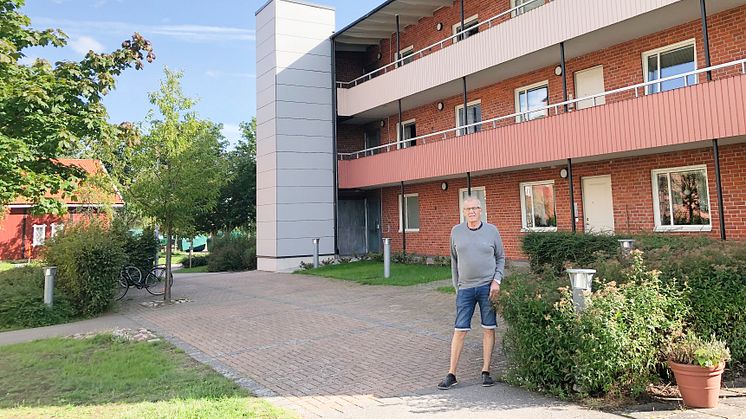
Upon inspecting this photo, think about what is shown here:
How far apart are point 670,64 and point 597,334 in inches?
432

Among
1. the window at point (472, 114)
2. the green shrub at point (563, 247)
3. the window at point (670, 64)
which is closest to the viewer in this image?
the green shrub at point (563, 247)

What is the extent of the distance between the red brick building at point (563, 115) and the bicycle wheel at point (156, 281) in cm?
859

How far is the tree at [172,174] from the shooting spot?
11.7 metres

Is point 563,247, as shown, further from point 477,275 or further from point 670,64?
point 670,64

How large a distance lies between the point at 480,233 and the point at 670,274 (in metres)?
1.86

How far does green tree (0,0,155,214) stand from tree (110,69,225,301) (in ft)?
2.52

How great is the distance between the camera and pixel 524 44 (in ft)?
46.1

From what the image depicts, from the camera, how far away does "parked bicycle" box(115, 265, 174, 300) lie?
44.3 ft

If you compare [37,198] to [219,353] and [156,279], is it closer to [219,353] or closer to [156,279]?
[156,279]

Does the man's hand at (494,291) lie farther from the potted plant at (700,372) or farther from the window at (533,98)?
the window at (533,98)

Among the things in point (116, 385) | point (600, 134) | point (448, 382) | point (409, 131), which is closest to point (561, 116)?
point (600, 134)

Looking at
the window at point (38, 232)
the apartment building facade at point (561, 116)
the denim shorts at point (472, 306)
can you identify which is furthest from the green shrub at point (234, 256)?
the denim shorts at point (472, 306)

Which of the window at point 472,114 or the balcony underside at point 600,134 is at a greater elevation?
the window at point 472,114

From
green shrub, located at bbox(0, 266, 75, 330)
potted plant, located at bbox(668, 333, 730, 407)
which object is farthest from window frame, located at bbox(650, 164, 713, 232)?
green shrub, located at bbox(0, 266, 75, 330)
